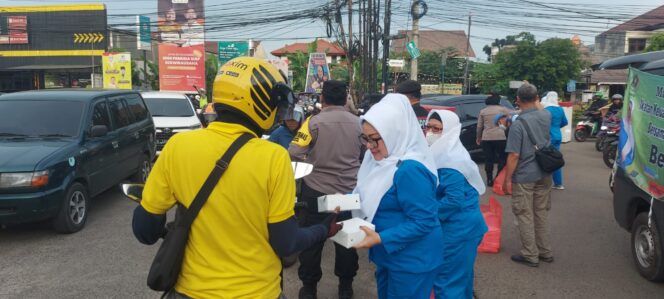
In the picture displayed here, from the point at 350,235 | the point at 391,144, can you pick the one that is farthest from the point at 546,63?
the point at 350,235

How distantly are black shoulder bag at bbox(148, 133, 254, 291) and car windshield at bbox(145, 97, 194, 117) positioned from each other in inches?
414

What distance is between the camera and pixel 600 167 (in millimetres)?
11078

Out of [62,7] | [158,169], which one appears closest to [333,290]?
[158,169]

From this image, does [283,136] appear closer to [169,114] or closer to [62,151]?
[62,151]

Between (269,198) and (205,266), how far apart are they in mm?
365

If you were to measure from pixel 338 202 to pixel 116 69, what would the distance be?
88.4 ft

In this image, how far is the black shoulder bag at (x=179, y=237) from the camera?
5.68 ft

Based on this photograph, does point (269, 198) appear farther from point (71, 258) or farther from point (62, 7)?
point (62, 7)

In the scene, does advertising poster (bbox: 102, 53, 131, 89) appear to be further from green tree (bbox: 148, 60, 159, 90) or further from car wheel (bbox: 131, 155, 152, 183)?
car wheel (bbox: 131, 155, 152, 183)

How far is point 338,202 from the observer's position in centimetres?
232

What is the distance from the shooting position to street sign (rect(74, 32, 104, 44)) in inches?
1297

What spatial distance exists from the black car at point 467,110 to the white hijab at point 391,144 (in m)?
8.06

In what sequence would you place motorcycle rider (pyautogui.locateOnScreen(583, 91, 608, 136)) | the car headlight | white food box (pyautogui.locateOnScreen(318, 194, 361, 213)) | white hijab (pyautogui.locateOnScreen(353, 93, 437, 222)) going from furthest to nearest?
1. motorcycle rider (pyautogui.locateOnScreen(583, 91, 608, 136))
2. the car headlight
3. white hijab (pyautogui.locateOnScreen(353, 93, 437, 222))
4. white food box (pyautogui.locateOnScreen(318, 194, 361, 213))

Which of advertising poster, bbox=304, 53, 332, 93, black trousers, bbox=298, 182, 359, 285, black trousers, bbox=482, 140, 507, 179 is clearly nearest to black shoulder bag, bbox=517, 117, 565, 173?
black trousers, bbox=298, 182, 359, 285
